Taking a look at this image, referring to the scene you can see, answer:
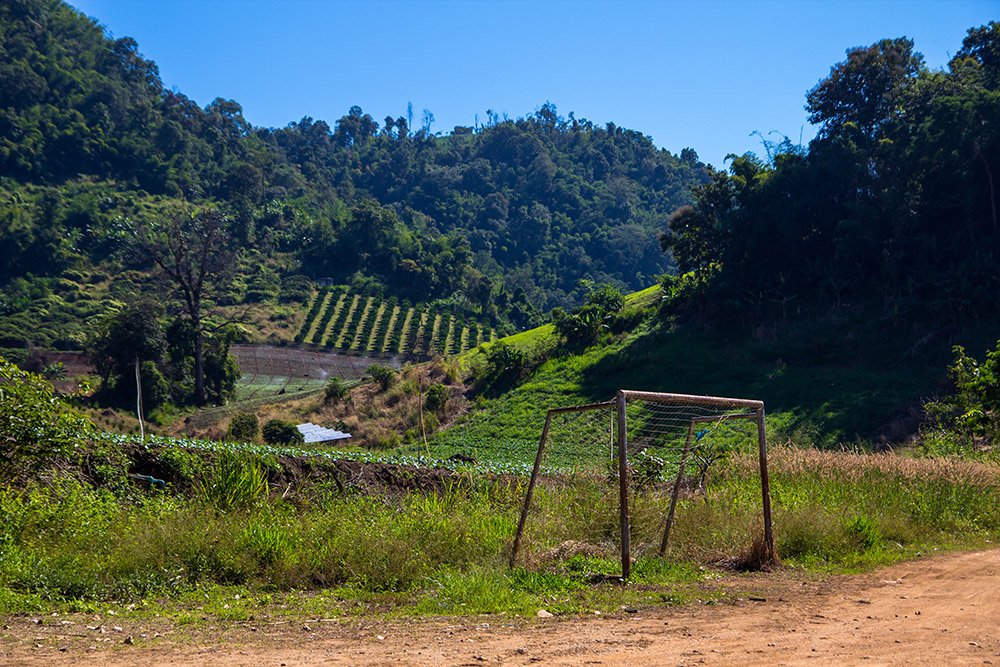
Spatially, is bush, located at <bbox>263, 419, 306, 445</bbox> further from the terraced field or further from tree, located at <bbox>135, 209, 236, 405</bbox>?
the terraced field

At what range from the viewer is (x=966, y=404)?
21.6 m

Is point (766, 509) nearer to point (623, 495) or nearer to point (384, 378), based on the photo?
point (623, 495)

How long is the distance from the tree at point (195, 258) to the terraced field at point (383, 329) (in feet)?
28.6

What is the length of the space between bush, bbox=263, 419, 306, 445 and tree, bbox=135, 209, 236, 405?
1490cm

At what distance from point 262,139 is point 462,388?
89.5 meters

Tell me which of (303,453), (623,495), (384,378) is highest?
(623,495)

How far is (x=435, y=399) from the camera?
144ft

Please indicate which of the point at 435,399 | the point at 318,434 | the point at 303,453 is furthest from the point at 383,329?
the point at 303,453

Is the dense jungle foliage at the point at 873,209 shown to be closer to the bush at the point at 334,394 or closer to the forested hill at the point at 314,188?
the bush at the point at 334,394

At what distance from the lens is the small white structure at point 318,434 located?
3962 centimetres

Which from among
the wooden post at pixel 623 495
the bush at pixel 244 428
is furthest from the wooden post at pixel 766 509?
the bush at pixel 244 428

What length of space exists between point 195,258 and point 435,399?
23650mm

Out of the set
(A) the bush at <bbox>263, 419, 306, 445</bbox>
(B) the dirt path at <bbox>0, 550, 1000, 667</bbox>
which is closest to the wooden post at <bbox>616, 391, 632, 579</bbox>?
(B) the dirt path at <bbox>0, 550, 1000, 667</bbox>

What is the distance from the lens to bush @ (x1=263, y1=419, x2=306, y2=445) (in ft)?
123
